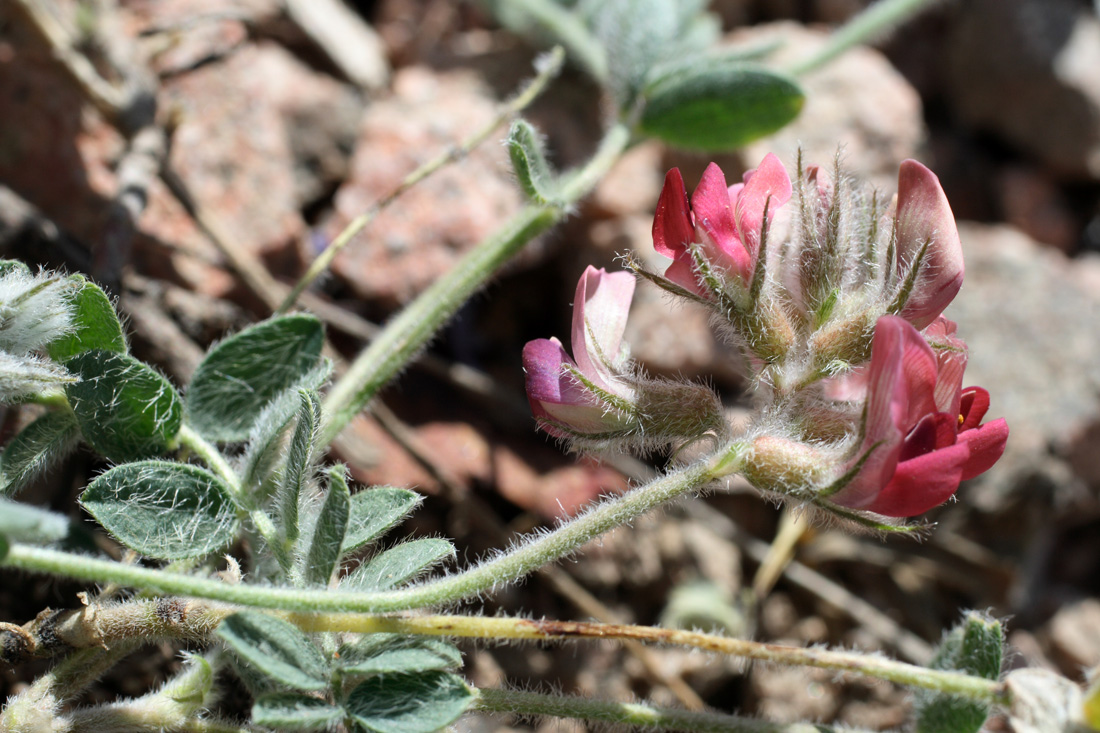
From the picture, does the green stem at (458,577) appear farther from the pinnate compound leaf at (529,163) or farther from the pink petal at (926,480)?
the pinnate compound leaf at (529,163)

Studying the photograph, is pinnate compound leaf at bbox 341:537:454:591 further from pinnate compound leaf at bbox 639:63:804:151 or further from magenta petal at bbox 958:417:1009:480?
pinnate compound leaf at bbox 639:63:804:151

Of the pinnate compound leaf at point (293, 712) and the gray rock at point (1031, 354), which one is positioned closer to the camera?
the pinnate compound leaf at point (293, 712)

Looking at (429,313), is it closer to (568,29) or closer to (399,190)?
(399,190)

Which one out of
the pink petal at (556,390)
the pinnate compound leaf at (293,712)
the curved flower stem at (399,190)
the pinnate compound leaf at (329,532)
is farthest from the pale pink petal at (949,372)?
the curved flower stem at (399,190)

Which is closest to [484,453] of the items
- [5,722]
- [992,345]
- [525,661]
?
[525,661]

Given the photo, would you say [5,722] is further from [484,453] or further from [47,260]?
[484,453]
